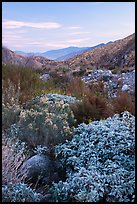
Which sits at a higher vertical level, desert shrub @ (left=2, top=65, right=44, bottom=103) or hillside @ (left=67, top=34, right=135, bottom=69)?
hillside @ (left=67, top=34, right=135, bottom=69)

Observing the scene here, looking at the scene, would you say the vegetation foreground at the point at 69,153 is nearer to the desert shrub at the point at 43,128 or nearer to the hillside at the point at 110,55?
the desert shrub at the point at 43,128

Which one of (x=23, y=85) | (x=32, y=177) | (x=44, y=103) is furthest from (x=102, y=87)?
(x=32, y=177)

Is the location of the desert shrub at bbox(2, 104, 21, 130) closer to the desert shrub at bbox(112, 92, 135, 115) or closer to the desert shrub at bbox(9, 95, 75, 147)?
the desert shrub at bbox(9, 95, 75, 147)

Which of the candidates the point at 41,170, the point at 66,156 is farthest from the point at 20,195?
the point at 66,156

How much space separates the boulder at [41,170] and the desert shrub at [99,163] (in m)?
0.14

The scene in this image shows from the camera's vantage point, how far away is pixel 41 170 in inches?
155

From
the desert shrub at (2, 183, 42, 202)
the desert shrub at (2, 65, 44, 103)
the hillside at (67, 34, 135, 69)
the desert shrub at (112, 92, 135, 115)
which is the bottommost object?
the desert shrub at (2, 183, 42, 202)

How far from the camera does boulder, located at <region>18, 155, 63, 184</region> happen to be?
386 cm

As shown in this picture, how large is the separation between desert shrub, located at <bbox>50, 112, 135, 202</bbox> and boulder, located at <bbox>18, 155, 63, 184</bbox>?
0.46 ft

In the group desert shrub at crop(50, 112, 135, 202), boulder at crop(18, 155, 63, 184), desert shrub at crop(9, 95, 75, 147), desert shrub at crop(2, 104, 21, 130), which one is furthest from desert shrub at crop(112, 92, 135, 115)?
boulder at crop(18, 155, 63, 184)

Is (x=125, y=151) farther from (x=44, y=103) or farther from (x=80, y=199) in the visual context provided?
(x=44, y=103)

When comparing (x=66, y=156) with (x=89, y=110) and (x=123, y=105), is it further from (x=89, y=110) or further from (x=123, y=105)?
(x=123, y=105)

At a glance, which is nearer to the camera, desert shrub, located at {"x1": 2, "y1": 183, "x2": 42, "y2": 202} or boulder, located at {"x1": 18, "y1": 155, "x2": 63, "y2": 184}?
desert shrub, located at {"x1": 2, "y1": 183, "x2": 42, "y2": 202}

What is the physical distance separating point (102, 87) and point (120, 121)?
20.5 feet
